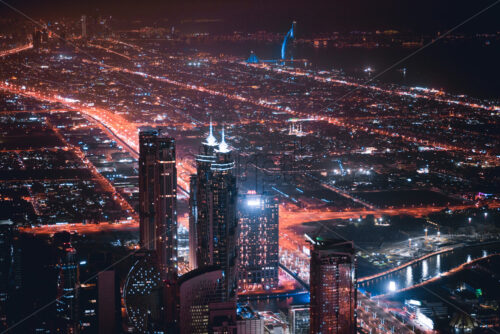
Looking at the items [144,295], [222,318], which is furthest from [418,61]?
[222,318]

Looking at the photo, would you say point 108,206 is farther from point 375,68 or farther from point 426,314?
point 375,68

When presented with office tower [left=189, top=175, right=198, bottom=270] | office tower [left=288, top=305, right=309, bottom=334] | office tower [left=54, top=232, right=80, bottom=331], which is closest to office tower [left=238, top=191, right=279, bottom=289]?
office tower [left=189, top=175, right=198, bottom=270]

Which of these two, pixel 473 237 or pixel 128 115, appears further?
pixel 128 115

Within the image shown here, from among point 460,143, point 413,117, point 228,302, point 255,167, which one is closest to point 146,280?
point 228,302

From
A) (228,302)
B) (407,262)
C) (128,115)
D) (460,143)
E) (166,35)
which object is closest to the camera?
(228,302)

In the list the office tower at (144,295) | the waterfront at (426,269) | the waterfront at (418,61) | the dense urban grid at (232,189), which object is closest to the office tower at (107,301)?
the dense urban grid at (232,189)

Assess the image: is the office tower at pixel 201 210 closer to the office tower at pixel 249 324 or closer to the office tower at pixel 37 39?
the office tower at pixel 249 324
